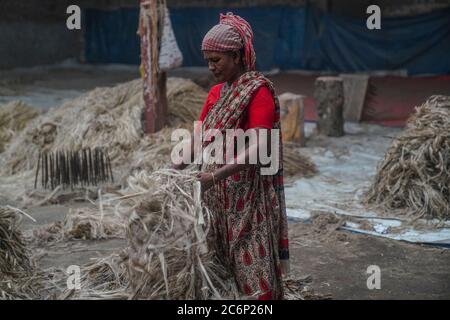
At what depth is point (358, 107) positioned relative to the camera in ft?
29.4

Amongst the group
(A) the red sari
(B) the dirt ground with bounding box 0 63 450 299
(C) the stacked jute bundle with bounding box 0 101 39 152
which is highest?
(A) the red sari

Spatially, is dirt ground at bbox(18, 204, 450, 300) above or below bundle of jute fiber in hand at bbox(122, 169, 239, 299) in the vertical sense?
below

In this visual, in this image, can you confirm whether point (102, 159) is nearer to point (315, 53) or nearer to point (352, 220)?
point (352, 220)

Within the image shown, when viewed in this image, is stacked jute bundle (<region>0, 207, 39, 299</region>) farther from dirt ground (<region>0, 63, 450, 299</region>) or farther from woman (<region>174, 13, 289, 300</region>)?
woman (<region>174, 13, 289, 300</region>)

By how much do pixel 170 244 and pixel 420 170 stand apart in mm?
3050

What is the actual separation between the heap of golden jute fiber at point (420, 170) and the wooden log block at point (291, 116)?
6.34 feet

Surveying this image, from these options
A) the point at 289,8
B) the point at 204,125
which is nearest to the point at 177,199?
the point at 204,125

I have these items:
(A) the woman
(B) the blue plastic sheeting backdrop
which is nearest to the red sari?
(A) the woman

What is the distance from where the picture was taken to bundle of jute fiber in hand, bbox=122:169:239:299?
2.52 metres

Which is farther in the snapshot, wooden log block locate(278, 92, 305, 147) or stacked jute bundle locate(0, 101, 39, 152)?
stacked jute bundle locate(0, 101, 39, 152)

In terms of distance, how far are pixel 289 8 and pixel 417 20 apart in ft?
9.14

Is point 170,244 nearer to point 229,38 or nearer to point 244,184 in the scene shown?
Answer: point 244,184

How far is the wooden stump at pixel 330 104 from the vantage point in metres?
7.88

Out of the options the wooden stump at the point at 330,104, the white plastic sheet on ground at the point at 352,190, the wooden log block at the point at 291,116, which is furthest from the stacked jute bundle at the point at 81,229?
the wooden stump at the point at 330,104
